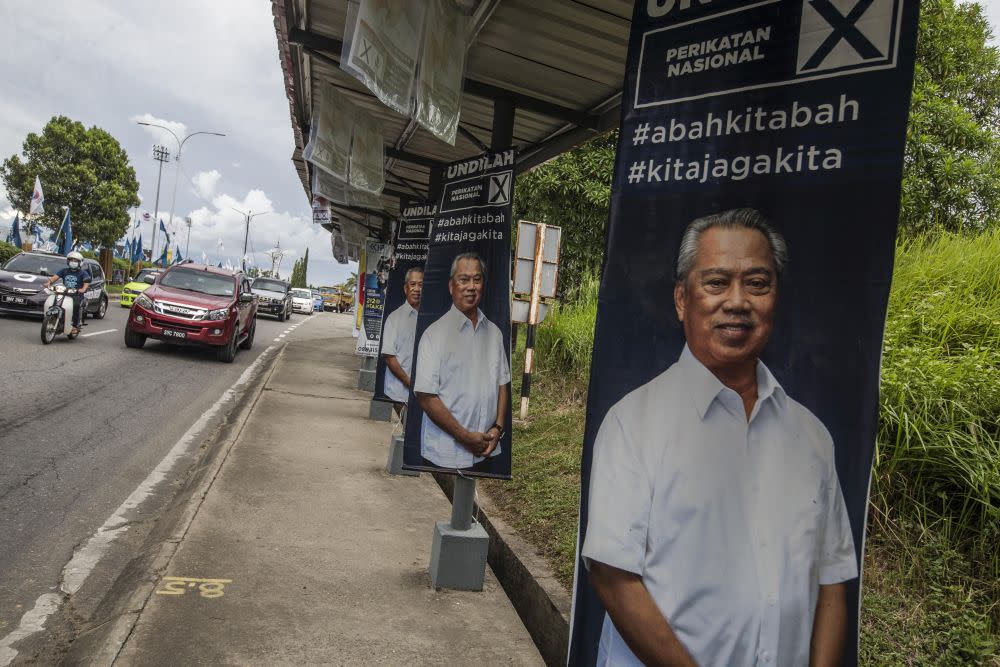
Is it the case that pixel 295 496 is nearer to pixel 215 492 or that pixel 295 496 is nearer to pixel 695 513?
pixel 215 492

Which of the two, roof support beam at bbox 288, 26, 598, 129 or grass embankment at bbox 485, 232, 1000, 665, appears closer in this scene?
grass embankment at bbox 485, 232, 1000, 665

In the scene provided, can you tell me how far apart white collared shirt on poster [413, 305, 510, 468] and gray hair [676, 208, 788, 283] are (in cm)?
277

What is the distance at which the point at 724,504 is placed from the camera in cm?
194

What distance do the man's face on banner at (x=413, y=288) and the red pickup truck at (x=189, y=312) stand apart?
8.01 meters

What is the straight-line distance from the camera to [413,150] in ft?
29.8

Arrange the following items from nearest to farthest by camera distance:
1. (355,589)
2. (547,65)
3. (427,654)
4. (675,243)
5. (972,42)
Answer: (675,243), (427,654), (355,589), (547,65), (972,42)

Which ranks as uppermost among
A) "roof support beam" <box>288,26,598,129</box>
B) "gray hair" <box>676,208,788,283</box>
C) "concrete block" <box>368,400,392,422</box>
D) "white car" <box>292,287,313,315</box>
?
"roof support beam" <box>288,26,598,129</box>

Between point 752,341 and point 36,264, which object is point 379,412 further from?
point 36,264

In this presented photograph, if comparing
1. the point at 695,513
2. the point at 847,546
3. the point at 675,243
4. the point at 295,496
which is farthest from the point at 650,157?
the point at 295,496

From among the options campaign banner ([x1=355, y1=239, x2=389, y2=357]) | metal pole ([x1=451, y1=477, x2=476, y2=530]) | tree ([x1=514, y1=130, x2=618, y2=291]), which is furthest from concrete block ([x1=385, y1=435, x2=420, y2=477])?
tree ([x1=514, y1=130, x2=618, y2=291])

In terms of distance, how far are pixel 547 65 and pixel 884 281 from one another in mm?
3805

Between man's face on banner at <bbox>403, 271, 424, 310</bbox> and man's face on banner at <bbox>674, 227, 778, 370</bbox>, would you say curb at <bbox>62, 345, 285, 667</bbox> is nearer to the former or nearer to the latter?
man's face on banner at <bbox>403, 271, 424, 310</bbox>

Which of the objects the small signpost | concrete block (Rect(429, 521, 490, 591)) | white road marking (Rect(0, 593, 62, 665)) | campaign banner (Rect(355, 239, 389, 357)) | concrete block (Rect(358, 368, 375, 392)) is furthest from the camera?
concrete block (Rect(358, 368, 375, 392))

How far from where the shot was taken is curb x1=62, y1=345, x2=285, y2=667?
3547 mm
